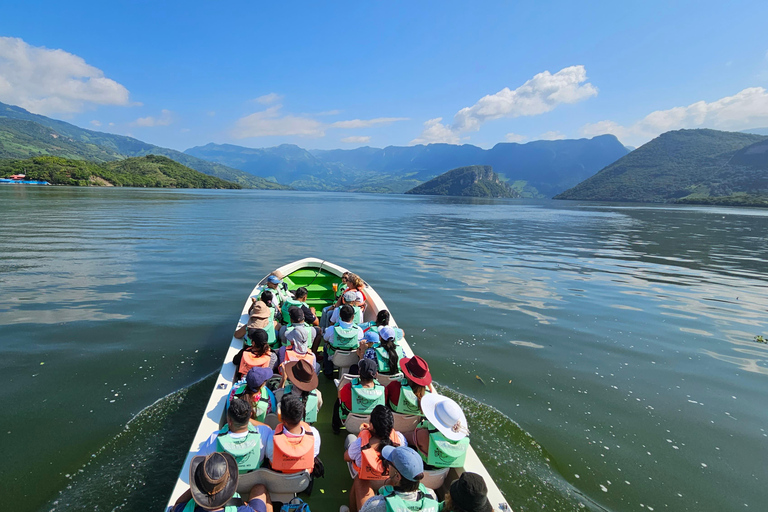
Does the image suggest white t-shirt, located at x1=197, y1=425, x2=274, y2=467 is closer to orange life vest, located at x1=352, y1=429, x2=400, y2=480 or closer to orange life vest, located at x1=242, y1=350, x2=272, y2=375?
orange life vest, located at x1=352, y1=429, x2=400, y2=480

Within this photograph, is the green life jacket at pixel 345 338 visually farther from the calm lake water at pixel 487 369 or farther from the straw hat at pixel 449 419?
the straw hat at pixel 449 419

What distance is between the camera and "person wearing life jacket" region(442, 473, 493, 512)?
9.66ft

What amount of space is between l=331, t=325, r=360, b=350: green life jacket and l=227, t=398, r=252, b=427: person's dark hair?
10.5ft

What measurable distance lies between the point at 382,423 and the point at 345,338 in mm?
3194

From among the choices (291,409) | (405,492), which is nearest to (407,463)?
(405,492)

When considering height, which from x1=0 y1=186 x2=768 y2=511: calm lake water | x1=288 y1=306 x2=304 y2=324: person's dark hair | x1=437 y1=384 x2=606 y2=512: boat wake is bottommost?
x1=437 y1=384 x2=606 y2=512: boat wake

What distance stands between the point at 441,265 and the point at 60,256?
836 inches

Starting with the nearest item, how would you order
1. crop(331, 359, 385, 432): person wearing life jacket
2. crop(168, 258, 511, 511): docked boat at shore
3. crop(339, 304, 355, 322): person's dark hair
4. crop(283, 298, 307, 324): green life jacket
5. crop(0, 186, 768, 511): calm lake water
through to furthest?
crop(168, 258, 511, 511): docked boat at shore, crop(331, 359, 385, 432): person wearing life jacket, crop(0, 186, 768, 511): calm lake water, crop(339, 304, 355, 322): person's dark hair, crop(283, 298, 307, 324): green life jacket

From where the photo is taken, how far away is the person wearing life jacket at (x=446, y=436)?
4.06 m

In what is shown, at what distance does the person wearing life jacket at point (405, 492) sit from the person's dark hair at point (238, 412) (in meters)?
1.54

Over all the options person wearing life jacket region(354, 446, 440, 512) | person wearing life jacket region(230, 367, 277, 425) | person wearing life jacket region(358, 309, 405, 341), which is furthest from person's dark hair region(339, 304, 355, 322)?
person wearing life jacket region(354, 446, 440, 512)

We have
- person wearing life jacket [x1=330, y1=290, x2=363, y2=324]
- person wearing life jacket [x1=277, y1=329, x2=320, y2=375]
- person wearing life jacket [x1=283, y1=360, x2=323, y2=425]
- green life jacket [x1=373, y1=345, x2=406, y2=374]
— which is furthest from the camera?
person wearing life jacket [x1=330, y1=290, x2=363, y2=324]

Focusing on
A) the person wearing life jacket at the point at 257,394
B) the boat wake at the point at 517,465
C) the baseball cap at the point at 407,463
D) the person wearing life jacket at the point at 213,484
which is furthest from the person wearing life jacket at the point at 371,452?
the boat wake at the point at 517,465

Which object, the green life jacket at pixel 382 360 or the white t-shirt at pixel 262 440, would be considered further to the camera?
the green life jacket at pixel 382 360
